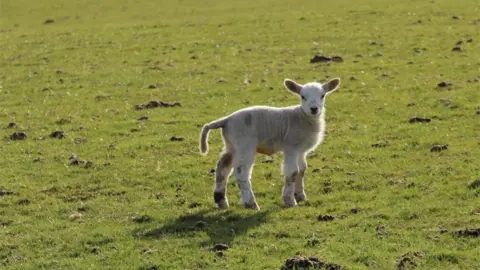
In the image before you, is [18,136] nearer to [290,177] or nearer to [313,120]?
[313,120]

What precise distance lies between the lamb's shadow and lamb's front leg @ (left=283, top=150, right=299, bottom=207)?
49 centimetres

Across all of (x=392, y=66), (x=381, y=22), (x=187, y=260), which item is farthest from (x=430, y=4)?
(x=187, y=260)

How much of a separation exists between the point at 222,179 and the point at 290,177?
4.13 feet

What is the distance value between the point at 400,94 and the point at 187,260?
14436mm

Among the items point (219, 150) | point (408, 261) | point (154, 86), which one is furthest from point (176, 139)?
point (408, 261)

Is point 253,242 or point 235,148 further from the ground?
point 235,148

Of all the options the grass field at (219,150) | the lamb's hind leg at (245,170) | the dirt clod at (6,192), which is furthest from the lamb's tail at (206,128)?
the dirt clod at (6,192)

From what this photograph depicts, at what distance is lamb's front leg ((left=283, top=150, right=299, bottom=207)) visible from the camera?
558 inches

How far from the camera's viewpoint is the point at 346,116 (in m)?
22.5

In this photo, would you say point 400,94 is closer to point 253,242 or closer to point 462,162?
point 462,162

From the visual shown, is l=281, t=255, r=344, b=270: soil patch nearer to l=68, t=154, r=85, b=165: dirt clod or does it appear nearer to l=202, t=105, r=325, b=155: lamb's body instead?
l=202, t=105, r=325, b=155: lamb's body

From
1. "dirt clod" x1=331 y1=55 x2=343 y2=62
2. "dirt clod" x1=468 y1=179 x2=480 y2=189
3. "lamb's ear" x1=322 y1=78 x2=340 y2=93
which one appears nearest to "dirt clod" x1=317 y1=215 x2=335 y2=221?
"lamb's ear" x1=322 y1=78 x2=340 y2=93

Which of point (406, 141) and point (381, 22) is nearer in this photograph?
point (406, 141)

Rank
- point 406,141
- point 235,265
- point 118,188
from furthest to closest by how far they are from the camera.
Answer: point 406,141 → point 118,188 → point 235,265
